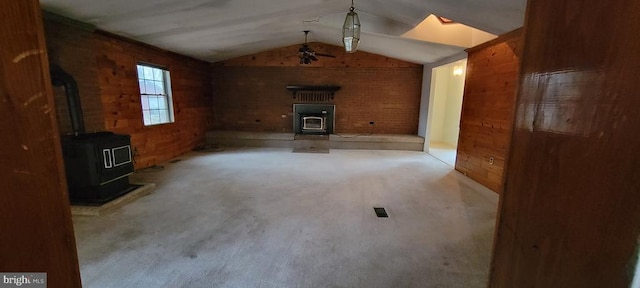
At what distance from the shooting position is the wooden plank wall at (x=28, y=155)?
1.55 feet

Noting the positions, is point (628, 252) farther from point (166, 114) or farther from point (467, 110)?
point (166, 114)

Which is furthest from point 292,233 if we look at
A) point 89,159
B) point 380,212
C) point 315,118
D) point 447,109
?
point 447,109

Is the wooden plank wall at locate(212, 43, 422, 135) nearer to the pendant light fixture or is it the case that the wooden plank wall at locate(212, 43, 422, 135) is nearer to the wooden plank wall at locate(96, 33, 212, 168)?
the wooden plank wall at locate(96, 33, 212, 168)

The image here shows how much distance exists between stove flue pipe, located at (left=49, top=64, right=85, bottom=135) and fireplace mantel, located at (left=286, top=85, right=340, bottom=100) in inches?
172

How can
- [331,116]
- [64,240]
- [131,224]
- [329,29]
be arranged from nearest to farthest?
[64,240] < [131,224] < [329,29] < [331,116]

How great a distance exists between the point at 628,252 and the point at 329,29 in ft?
16.9

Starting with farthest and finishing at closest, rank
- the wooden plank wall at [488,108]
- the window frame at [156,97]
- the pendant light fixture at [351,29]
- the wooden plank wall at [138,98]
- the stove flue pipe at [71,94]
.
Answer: the window frame at [156,97] → the wooden plank wall at [138,98] → the wooden plank wall at [488,108] → the stove flue pipe at [71,94] → the pendant light fixture at [351,29]

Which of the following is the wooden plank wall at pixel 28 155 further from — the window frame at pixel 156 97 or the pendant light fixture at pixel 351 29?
the window frame at pixel 156 97

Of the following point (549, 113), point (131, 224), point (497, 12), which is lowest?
point (131, 224)

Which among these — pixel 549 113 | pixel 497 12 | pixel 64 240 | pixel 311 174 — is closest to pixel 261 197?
pixel 311 174

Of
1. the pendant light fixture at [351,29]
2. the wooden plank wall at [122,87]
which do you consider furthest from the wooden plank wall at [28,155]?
the wooden plank wall at [122,87]

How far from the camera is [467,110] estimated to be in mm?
4328

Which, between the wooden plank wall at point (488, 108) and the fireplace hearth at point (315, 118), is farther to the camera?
the fireplace hearth at point (315, 118)

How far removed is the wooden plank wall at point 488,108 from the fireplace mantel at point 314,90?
10.8ft
